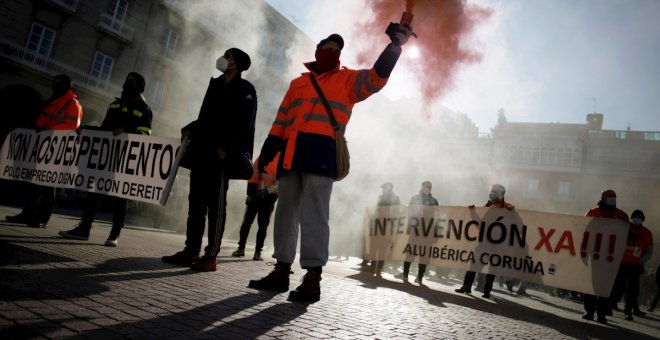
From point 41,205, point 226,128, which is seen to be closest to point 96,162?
point 41,205

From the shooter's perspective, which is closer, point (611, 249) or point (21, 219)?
point (21, 219)

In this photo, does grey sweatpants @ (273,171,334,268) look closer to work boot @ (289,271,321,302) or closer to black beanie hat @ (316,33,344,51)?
work boot @ (289,271,321,302)

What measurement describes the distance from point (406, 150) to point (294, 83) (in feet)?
93.0

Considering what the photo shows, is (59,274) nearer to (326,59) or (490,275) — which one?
(326,59)

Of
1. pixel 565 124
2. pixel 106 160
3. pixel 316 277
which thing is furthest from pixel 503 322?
pixel 565 124

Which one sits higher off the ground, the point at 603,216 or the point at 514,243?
the point at 603,216

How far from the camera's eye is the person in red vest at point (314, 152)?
129 inches

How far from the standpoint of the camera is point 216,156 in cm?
408

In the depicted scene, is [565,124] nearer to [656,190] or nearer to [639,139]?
[639,139]

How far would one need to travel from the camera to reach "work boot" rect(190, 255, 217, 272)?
3.79 m

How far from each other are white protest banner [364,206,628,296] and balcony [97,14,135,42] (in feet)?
70.1

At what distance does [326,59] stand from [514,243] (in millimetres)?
4487

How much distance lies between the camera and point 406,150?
31.5 m

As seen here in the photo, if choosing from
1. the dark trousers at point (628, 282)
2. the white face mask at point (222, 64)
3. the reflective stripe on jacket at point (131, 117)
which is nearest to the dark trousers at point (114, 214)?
the reflective stripe on jacket at point (131, 117)
